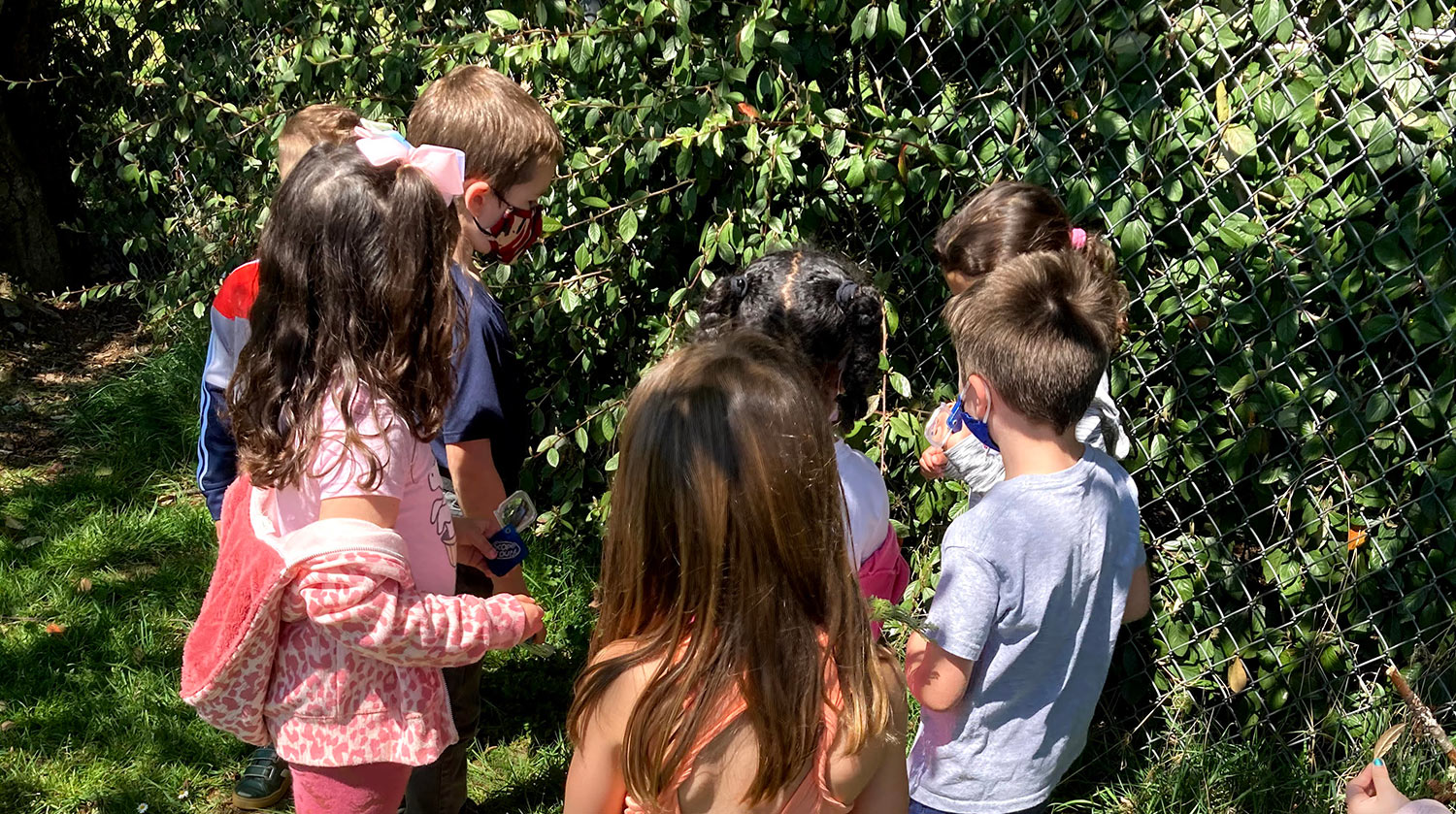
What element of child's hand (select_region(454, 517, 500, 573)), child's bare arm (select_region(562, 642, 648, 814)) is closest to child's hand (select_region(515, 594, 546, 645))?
child's hand (select_region(454, 517, 500, 573))

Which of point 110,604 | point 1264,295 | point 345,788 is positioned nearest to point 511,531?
point 345,788

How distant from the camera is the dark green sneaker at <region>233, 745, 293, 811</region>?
9.49 feet

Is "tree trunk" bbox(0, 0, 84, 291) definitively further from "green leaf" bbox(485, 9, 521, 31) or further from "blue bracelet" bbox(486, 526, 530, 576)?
"blue bracelet" bbox(486, 526, 530, 576)

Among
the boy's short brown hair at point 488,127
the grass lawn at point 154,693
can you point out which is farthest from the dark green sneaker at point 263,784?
the boy's short brown hair at point 488,127

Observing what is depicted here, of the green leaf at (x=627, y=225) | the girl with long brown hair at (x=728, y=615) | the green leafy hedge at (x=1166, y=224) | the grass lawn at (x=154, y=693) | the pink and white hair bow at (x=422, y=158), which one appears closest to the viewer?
the girl with long brown hair at (x=728, y=615)

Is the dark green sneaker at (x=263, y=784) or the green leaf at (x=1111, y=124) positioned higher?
the green leaf at (x=1111, y=124)

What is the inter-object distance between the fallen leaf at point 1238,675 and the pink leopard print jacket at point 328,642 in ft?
5.92

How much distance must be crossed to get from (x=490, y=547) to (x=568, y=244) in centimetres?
145

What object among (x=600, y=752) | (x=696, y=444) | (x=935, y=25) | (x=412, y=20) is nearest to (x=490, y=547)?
(x=600, y=752)

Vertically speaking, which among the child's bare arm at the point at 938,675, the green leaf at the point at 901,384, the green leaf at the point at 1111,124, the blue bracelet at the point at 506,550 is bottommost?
the child's bare arm at the point at 938,675

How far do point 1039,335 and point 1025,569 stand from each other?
390mm

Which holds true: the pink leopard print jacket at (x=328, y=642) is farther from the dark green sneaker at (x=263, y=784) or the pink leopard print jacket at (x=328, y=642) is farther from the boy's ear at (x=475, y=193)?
the dark green sneaker at (x=263, y=784)

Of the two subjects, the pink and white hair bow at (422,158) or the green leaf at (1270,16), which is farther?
the green leaf at (1270,16)

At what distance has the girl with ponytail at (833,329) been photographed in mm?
1964
